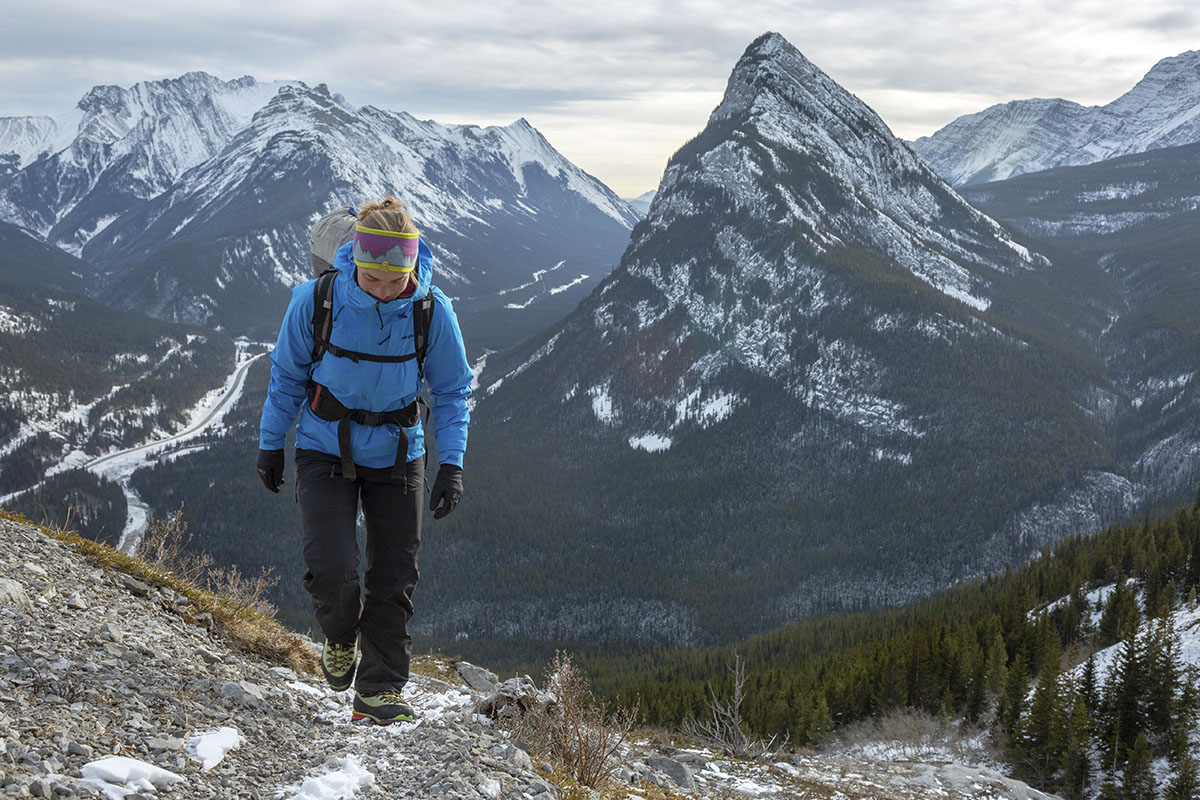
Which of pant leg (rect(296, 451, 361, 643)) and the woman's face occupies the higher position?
the woman's face

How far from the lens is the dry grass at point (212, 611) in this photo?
35.3 feet

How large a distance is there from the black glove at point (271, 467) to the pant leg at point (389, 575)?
934mm

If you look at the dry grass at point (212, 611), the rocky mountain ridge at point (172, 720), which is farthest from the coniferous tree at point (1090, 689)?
the dry grass at point (212, 611)

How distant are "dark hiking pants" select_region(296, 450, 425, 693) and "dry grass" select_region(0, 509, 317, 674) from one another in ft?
9.24

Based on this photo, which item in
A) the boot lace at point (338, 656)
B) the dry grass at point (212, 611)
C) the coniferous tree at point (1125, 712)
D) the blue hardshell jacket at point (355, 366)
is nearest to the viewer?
the blue hardshell jacket at point (355, 366)

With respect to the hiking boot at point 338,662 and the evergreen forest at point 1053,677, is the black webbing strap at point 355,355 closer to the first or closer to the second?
the hiking boot at point 338,662

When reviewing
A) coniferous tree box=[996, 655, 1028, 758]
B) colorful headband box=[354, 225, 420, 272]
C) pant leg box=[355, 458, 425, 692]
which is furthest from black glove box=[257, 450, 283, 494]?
coniferous tree box=[996, 655, 1028, 758]

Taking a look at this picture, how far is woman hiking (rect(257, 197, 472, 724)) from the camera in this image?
780 cm

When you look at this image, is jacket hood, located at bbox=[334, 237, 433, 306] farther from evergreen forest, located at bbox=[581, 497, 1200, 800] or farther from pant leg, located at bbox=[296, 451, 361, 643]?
evergreen forest, located at bbox=[581, 497, 1200, 800]

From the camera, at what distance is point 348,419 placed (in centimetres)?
787

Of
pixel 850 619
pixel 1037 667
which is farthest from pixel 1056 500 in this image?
pixel 1037 667

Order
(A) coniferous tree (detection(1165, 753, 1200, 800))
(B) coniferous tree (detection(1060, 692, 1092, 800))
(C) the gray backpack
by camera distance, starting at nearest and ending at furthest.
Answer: (C) the gray backpack
(A) coniferous tree (detection(1165, 753, 1200, 800))
(B) coniferous tree (detection(1060, 692, 1092, 800))

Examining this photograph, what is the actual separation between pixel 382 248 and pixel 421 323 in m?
0.86

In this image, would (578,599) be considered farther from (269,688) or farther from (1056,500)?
(269,688)
